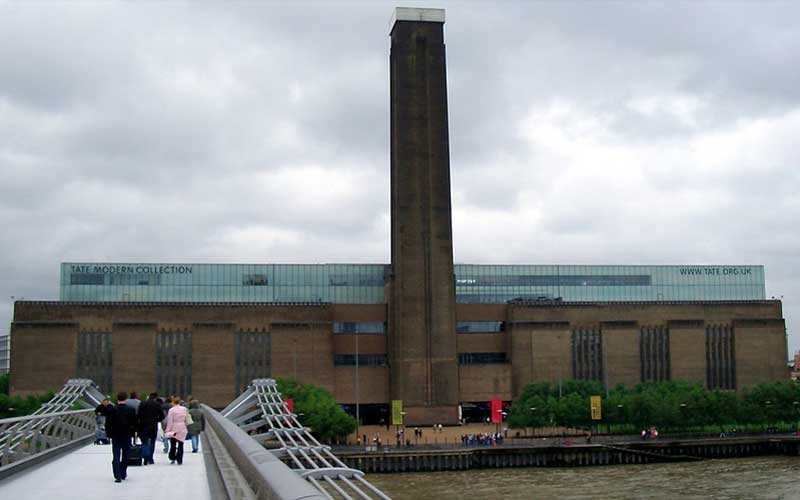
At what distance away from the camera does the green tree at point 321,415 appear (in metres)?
72.3

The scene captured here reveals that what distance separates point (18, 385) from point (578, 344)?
50.4 m

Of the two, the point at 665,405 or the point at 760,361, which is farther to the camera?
the point at 760,361

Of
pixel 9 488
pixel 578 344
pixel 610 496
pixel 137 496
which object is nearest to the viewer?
pixel 137 496

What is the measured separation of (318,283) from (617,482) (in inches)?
1768

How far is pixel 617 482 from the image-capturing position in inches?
2285

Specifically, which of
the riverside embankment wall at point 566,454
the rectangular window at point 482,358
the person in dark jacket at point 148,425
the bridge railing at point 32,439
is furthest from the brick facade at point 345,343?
the person in dark jacket at point 148,425

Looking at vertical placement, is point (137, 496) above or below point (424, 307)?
below

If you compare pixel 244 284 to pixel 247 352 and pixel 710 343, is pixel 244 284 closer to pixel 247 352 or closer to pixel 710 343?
pixel 247 352

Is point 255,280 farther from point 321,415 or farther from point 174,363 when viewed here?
point 321,415

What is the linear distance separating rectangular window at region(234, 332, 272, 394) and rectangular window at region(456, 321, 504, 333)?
18054 millimetres

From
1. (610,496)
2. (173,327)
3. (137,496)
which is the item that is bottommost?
(610,496)

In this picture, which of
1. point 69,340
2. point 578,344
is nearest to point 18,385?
point 69,340

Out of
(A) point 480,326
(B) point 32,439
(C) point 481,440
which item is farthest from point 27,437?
(A) point 480,326

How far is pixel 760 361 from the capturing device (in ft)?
313
